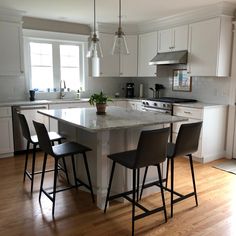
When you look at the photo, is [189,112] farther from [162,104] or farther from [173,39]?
[173,39]

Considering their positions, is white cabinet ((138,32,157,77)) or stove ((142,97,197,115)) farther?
white cabinet ((138,32,157,77))

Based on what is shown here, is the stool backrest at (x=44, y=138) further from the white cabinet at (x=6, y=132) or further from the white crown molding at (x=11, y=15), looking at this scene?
the white crown molding at (x=11, y=15)

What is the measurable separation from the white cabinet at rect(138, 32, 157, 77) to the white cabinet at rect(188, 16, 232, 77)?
3.43 ft

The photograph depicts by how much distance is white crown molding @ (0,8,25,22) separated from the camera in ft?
14.8

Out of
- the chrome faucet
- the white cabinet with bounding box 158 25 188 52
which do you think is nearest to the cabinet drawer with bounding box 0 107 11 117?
the chrome faucet

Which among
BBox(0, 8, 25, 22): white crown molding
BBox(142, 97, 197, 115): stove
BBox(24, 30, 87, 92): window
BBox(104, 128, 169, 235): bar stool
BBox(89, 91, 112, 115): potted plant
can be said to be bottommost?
BBox(104, 128, 169, 235): bar stool

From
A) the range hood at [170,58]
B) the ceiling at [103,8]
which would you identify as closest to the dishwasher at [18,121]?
the ceiling at [103,8]

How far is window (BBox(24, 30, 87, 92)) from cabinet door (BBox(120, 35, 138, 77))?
34.3 inches

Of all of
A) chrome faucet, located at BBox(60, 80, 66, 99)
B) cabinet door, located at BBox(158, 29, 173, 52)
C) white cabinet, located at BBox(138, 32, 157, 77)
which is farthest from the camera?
chrome faucet, located at BBox(60, 80, 66, 99)

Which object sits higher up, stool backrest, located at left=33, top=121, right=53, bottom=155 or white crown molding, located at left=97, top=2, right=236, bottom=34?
white crown molding, located at left=97, top=2, right=236, bottom=34

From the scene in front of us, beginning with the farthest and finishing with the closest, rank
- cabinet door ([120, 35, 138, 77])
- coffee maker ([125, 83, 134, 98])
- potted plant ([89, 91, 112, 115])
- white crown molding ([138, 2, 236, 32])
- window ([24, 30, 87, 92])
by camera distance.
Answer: coffee maker ([125, 83, 134, 98])
cabinet door ([120, 35, 138, 77])
window ([24, 30, 87, 92])
white crown molding ([138, 2, 236, 32])
potted plant ([89, 91, 112, 115])

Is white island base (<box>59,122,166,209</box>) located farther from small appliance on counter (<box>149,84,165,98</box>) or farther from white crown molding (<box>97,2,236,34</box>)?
small appliance on counter (<box>149,84,165,98</box>)

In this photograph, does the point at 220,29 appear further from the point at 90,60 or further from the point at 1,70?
the point at 1,70

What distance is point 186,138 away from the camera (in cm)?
264
